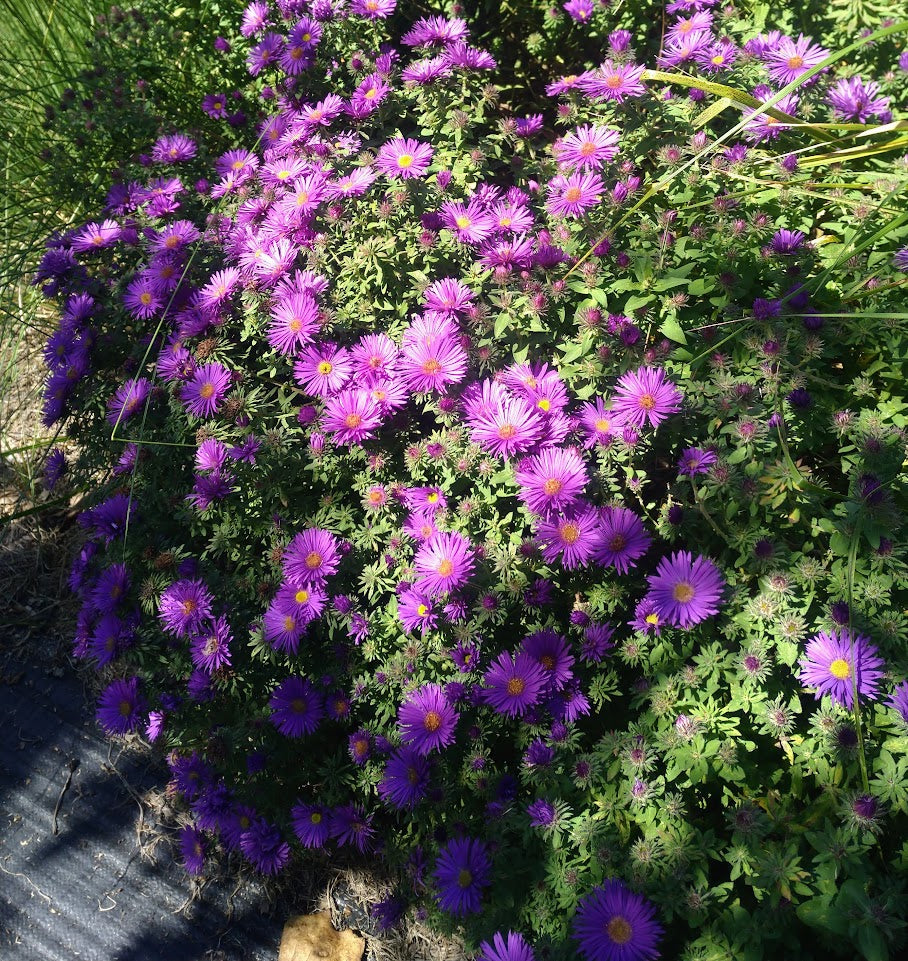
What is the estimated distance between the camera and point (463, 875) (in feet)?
5.73

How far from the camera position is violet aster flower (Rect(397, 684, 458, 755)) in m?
1.81

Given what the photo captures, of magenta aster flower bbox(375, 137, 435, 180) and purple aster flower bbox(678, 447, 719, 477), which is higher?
magenta aster flower bbox(375, 137, 435, 180)

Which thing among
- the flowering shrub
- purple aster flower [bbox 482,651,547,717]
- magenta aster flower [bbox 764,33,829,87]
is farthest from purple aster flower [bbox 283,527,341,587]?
magenta aster flower [bbox 764,33,829,87]

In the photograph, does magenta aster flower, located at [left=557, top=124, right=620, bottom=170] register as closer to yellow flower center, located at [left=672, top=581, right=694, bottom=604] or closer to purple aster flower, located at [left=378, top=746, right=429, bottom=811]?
yellow flower center, located at [left=672, top=581, right=694, bottom=604]

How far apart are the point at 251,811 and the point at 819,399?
1782 mm

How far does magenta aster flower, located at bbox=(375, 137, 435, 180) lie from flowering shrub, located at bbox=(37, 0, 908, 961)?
0.01 metres

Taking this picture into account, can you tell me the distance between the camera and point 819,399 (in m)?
1.88

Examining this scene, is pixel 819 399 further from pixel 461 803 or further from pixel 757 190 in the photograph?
pixel 461 803

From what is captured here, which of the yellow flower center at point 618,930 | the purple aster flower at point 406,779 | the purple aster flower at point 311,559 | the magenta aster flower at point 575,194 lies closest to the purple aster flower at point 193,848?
the purple aster flower at point 406,779

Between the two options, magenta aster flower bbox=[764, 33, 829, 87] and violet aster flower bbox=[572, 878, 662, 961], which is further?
magenta aster flower bbox=[764, 33, 829, 87]

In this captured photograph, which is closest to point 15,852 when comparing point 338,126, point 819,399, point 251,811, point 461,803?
point 251,811

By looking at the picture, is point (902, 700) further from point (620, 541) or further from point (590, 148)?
point (590, 148)

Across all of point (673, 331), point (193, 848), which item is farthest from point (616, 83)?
point (193, 848)

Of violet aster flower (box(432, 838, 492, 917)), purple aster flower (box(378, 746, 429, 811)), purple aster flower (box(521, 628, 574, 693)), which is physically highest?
purple aster flower (box(521, 628, 574, 693))
